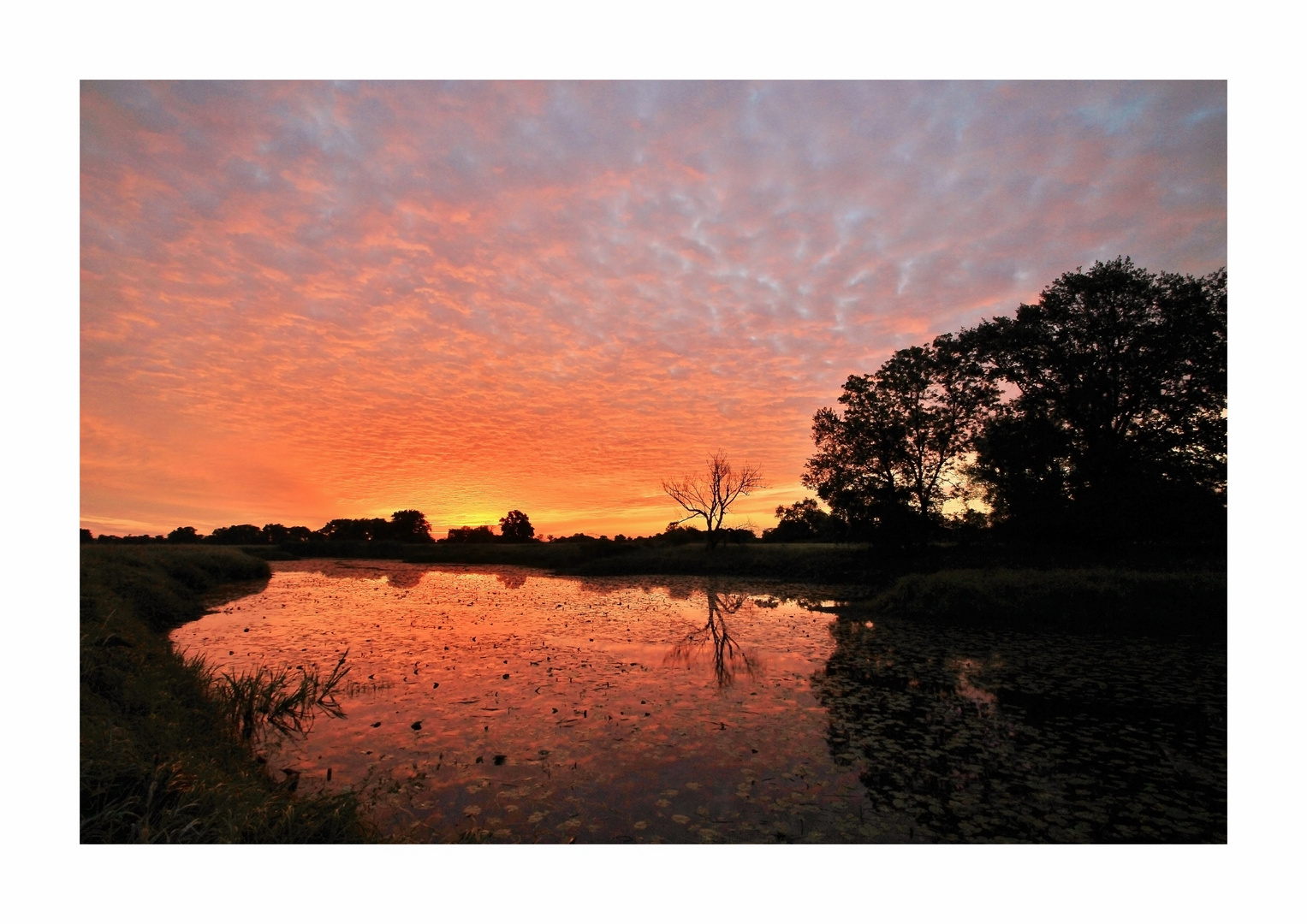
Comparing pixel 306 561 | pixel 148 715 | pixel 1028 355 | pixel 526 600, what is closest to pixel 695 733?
pixel 148 715

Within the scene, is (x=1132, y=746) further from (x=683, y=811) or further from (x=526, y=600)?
(x=526, y=600)

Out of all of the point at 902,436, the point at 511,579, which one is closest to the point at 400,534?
the point at 511,579

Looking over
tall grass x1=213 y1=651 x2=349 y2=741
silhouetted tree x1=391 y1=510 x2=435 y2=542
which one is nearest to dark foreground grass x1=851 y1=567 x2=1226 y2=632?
tall grass x1=213 y1=651 x2=349 y2=741

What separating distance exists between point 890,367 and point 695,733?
114ft

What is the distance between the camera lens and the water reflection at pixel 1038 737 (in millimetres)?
6496

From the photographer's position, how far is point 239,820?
5105mm

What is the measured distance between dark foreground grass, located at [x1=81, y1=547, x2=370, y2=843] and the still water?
74cm

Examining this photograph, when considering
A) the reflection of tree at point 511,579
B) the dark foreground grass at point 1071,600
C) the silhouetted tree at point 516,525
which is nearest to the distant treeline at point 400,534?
the silhouetted tree at point 516,525


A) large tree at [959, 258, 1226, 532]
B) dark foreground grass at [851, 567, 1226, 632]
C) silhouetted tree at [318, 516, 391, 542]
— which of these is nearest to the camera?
dark foreground grass at [851, 567, 1226, 632]

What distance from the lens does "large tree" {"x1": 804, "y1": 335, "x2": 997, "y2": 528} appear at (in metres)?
35.2

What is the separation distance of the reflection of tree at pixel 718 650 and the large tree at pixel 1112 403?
2044 cm

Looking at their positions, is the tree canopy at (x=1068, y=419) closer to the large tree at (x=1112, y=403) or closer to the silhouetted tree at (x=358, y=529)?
the large tree at (x=1112, y=403)

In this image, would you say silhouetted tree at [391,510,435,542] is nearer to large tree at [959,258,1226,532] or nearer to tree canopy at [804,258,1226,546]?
tree canopy at [804,258,1226,546]

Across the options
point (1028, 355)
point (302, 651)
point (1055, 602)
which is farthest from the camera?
point (1028, 355)
